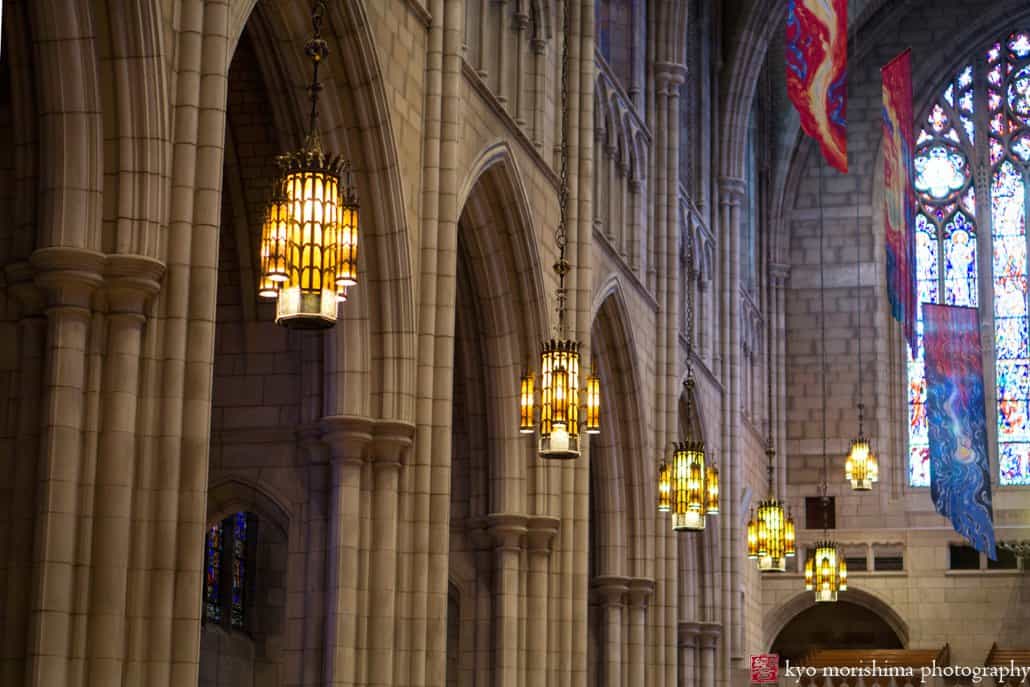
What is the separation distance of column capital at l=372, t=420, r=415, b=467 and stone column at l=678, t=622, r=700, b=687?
15935 mm

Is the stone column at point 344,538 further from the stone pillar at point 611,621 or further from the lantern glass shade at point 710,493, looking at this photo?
the stone pillar at point 611,621

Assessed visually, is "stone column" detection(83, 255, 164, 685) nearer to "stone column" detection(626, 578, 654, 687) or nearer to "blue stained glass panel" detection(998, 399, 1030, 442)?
"stone column" detection(626, 578, 654, 687)

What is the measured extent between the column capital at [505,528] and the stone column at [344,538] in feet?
14.9

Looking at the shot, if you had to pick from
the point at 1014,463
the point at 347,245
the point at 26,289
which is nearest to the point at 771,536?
the point at 1014,463

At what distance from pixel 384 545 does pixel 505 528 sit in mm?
4690

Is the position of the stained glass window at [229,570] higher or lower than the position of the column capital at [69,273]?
lower

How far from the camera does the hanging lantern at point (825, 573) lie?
33.7 meters

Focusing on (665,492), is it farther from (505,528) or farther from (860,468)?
(860,468)

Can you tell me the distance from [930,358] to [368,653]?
2079 cm

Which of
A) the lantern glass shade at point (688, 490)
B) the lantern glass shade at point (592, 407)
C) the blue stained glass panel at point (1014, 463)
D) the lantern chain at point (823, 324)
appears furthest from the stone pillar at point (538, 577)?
the blue stained glass panel at point (1014, 463)

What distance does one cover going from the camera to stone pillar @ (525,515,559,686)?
21.2m

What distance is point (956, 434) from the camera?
112ft

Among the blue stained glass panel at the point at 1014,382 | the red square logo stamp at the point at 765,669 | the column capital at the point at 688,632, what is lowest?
the red square logo stamp at the point at 765,669

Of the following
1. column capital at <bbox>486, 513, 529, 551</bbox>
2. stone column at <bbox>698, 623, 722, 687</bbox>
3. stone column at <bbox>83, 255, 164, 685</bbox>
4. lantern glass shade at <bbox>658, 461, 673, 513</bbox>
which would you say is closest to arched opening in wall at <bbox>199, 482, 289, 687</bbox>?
column capital at <bbox>486, 513, 529, 551</bbox>
